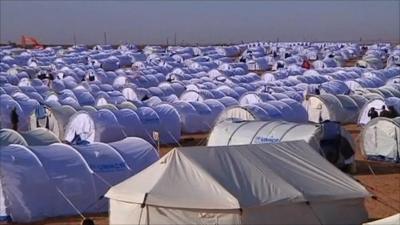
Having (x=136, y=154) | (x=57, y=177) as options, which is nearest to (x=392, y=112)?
(x=136, y=154)

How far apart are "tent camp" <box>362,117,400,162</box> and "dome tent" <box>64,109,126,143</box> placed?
973cm

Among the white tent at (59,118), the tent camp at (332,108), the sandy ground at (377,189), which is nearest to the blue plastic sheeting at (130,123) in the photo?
the sandy ground at (377,189)

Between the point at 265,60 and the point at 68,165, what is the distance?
2811 inches

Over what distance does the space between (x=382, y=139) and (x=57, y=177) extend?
40.6 ft

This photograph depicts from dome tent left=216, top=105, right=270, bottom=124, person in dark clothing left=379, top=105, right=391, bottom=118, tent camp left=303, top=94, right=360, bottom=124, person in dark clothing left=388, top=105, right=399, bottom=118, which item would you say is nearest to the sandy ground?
dome tent left=216, top=105, right=270, bottom=124

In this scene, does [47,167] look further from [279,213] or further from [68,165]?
[279,213]

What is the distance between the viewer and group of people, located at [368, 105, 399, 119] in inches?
Result: 1208

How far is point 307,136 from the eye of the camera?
21.6 meters

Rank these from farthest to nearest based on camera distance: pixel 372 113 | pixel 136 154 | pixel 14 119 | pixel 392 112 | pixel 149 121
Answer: pixel 14 119 < pixel 372 113 < pixel 392 112 < pixel 149 121 < pixel 136 154

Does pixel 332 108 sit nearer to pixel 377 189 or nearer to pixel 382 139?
pixel 382 139

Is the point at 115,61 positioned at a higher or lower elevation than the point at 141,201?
lower

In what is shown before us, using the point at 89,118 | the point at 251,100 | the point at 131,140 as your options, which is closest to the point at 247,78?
the point at 251,100

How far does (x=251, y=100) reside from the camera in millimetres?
38594

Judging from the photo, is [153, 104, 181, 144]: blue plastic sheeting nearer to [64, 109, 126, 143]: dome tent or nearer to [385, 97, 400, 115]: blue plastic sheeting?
[64, 109, 126, 143]: dome tent
